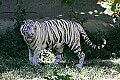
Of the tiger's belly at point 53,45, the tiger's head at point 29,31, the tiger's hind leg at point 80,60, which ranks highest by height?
the tiger's head at point 29,31

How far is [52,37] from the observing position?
6703 millimetres

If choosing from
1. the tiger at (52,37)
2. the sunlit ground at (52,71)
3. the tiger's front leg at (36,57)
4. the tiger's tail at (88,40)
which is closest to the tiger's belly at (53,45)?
the tiger at (52,37)

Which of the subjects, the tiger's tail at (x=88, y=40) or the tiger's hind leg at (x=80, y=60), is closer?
the tiger's hind leg at (x=80, y=60)

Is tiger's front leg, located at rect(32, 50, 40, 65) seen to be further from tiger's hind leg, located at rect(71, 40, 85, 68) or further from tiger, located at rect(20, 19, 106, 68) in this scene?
tiger's hind leg, located at rect(71, 40, 85, 68)

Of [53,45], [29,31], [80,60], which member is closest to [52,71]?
[29,31]

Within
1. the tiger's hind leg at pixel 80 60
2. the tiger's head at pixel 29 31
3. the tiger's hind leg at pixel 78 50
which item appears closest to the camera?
the tiger's head at pixel 29 31

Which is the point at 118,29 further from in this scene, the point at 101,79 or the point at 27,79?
the point at 27,79

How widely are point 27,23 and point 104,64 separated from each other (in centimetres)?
167

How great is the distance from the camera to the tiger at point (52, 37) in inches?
250

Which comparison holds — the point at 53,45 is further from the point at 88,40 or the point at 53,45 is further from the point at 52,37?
the point at 88,40

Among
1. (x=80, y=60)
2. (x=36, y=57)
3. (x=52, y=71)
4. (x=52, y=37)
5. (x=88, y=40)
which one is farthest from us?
(x=88, y=40)

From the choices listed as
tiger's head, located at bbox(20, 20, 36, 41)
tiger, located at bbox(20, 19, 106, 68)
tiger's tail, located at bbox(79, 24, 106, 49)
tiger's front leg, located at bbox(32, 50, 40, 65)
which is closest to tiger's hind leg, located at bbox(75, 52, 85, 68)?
tiger, located at bbox(20, 19, 106, 68)

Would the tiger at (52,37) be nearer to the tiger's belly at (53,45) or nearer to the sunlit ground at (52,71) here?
the tiger's belly at (53,45)

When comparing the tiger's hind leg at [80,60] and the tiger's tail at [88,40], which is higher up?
the tiger's tail at [88,40]
